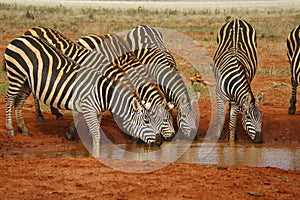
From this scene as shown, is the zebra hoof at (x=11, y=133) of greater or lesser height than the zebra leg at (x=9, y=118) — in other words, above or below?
below

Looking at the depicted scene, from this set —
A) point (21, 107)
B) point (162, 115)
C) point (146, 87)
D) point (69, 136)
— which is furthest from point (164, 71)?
point (21, 107)

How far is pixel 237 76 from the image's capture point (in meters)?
10.9

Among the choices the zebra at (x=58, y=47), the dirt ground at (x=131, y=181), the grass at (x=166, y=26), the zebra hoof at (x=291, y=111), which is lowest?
the dirt ground at (x=131, y=181)

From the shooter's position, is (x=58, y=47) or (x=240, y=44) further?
(x=240, y=44)

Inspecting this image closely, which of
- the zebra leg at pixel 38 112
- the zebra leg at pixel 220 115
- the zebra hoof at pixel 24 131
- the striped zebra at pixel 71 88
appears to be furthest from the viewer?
the zebra leg at pixel 38 112

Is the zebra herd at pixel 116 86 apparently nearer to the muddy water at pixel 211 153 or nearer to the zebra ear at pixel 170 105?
the zebra ear at pixel 170 105

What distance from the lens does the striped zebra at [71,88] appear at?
32.5ft

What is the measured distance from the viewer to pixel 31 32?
39.1 ft

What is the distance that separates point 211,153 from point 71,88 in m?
2.80

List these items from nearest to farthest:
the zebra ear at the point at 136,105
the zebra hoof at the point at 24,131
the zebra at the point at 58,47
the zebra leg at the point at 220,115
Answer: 1. the zebra ear at the point at 136,105
2. the zebra hoof at the point at 24,131
3. the zebra at the point at 58,47
4. the zebra leg at the point at 220,115

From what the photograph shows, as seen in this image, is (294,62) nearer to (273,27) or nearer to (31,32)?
(31,32)

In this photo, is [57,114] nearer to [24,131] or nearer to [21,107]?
[21,107]

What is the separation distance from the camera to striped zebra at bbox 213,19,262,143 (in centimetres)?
1062

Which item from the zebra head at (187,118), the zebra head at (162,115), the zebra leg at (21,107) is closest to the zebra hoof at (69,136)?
the zebra leg at (21,107)
